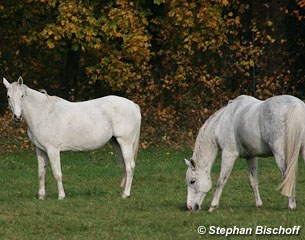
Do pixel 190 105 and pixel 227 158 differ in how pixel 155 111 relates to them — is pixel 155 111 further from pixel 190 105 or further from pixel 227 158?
pixel 227 158

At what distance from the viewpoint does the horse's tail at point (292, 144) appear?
1221cm

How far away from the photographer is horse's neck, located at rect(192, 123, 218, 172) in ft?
43.8

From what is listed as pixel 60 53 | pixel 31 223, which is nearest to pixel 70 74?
pixel 60 53

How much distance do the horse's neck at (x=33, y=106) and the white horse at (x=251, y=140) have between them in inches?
115

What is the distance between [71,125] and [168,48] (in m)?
13.0

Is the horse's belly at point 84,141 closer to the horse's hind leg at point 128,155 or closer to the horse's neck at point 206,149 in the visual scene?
the horse's hind leg at point 128,155

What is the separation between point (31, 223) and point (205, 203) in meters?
3.19

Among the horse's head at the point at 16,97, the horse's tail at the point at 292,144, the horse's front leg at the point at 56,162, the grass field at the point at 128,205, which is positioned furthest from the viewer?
the horse's front leg at the point at 56,162

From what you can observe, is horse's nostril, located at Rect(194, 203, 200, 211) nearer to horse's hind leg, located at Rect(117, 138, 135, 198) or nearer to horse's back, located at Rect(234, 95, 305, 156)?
horse's back, located at Rect(234, 95, 305, 156)

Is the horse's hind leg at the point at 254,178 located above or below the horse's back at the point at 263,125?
below

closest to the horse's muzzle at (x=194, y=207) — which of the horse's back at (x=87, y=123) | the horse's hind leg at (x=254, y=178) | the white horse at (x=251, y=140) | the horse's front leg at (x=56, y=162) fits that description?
the white horse at (x=251, y=140)

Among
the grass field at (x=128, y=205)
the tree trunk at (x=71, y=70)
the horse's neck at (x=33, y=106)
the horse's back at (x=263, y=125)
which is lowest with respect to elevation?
the tree trunk at (x=71, y=70)

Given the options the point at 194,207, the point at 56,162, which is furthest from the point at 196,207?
the point at 56,162

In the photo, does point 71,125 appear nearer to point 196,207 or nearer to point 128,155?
point 128,155
